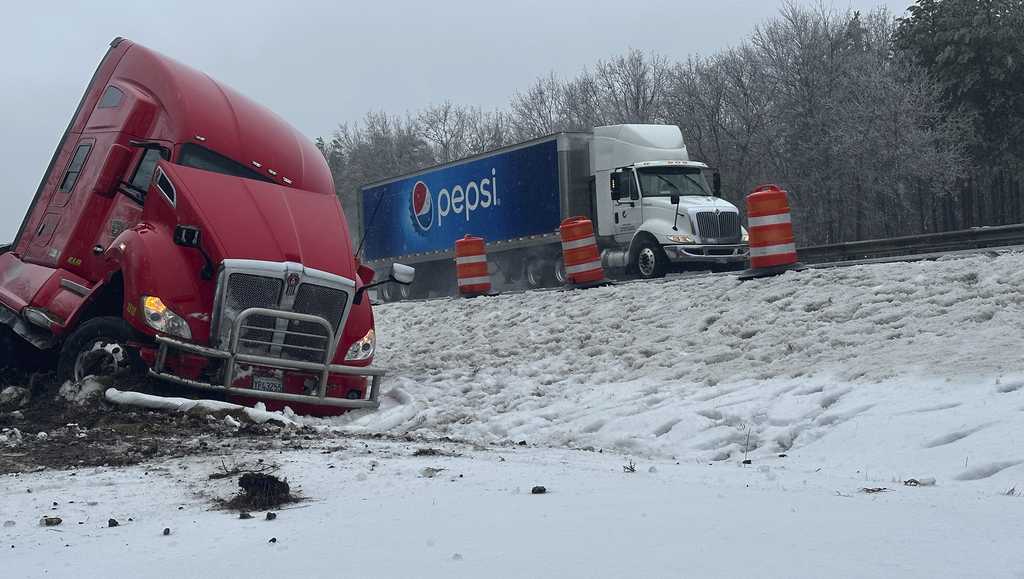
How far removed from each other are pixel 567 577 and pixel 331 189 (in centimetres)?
941

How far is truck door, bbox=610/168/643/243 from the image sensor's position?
24.5 metres

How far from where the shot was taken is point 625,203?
2483 cm

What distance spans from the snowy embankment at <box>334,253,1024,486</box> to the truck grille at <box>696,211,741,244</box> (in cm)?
719

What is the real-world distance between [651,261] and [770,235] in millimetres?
8559

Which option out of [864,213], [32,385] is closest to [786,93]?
[864,213]

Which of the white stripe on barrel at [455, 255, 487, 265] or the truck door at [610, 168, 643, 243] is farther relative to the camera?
the truck door at [610, 168, 643, 243]

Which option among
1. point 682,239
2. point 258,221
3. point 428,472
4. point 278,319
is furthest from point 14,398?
point 682,239

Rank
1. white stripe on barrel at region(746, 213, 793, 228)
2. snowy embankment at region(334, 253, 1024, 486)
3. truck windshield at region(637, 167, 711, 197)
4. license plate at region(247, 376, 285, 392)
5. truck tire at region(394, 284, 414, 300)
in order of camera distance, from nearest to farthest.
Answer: snowy embankment at region(334, 253, 1024, 486), license plate at region(247, 376, 285, 392), white stripe on barrel at region(746, 213, 793, 228), truck windshield at region(637, 167, 711, 197), truck tire at region(394, 284, 414, 300)

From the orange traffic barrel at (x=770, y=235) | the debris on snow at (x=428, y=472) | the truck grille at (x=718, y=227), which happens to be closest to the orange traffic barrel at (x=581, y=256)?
the orange traffic barrel at (x=770, y=235)

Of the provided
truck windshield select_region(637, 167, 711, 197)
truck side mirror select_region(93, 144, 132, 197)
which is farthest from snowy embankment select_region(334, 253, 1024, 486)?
truck windshield select_region(637, 167, 711, 197)

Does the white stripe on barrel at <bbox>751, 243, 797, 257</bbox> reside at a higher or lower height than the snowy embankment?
higher

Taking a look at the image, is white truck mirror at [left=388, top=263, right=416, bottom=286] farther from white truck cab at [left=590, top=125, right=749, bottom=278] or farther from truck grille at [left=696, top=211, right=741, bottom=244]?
truck grille at [left=696, top=211, right=741, bottom=244]

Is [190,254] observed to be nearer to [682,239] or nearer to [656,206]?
[682,239]

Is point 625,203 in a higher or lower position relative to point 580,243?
higher
